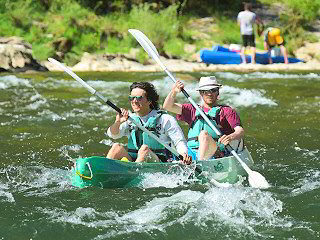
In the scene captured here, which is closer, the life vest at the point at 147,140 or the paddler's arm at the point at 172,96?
the life vest at the point at 147,140

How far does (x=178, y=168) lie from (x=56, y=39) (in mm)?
12972

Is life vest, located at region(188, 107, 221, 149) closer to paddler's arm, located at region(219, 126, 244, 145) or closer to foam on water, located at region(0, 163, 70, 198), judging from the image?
paddler's arm, located at region(219, 126, 244, 145)

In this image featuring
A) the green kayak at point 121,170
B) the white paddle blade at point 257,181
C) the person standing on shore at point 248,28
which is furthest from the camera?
the person standing on shore at point 248,28

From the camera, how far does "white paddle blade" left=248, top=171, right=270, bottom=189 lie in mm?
→ 5422

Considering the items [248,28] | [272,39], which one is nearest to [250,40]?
[248,28]

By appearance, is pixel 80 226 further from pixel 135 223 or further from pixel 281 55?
pixel 281 55

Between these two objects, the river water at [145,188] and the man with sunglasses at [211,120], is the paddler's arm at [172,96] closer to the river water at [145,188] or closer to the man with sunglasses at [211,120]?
the man with sunglasses at [211,120]

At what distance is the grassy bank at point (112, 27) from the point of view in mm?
17625

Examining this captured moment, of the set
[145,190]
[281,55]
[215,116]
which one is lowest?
[281,55]

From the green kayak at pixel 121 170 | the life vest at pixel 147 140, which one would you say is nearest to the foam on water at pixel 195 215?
the green kayak at pixel 121 170

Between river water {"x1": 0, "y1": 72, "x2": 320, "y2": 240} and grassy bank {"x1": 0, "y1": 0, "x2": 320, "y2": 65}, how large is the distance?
22.5 feet

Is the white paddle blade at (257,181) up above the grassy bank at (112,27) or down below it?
above

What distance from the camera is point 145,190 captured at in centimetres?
527

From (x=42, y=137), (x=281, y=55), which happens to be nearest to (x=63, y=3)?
(x=281, y=55)
